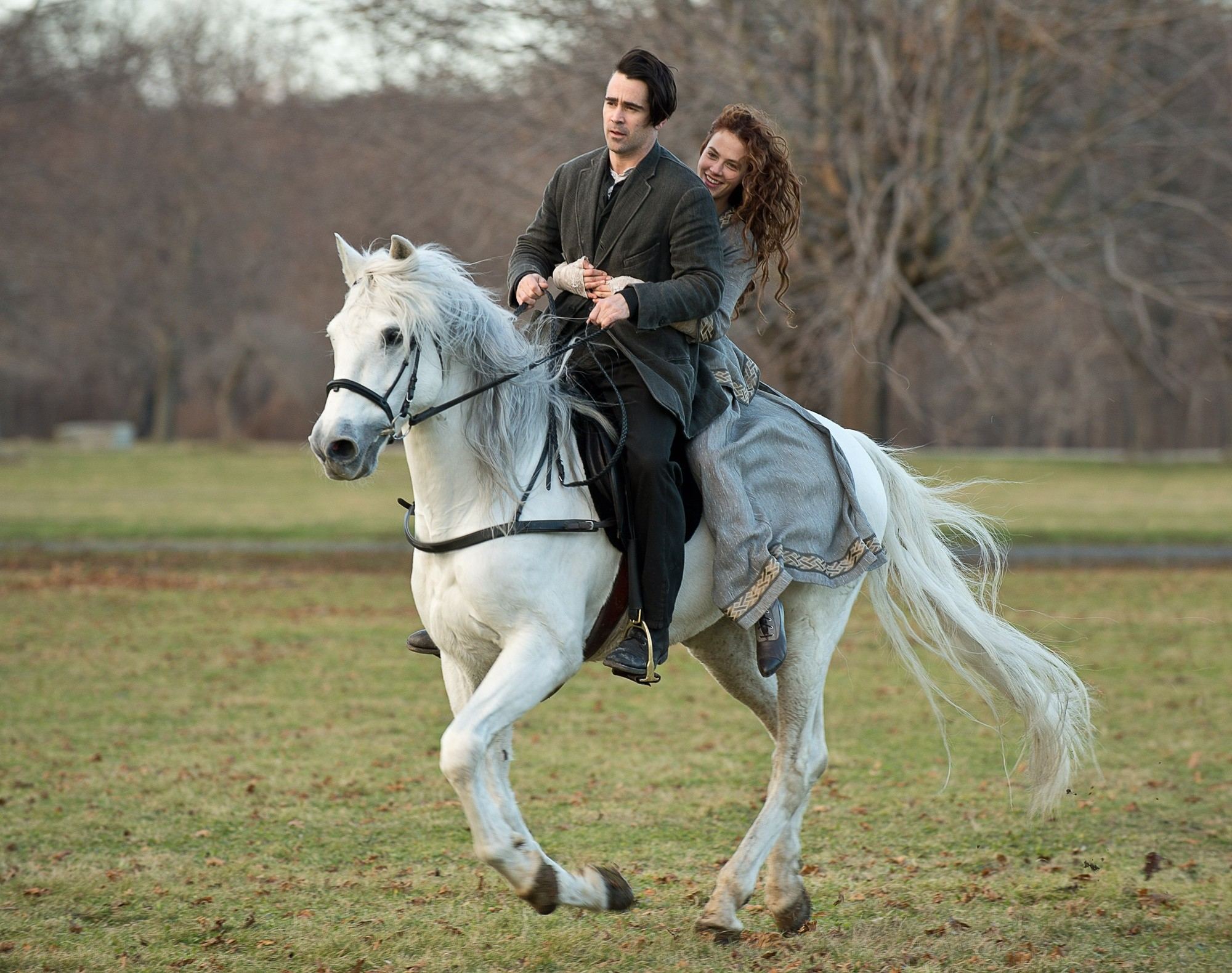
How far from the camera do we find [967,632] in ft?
19.4

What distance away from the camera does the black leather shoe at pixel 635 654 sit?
4789 millimetres

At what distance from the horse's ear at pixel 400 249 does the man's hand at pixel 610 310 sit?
62cm

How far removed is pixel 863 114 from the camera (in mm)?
15469

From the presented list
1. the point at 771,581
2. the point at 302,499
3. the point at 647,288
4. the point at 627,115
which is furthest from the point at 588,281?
the point at 302,499

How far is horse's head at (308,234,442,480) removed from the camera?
411 centimetres

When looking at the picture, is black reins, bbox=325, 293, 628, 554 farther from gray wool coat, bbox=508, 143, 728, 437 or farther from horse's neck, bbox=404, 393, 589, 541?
gray wool coat, bbox=508, 143, 728, 437

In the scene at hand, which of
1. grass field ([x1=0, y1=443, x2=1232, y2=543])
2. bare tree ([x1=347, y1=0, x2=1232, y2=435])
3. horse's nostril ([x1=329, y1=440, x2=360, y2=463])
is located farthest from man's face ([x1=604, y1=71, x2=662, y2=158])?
grass field ([x1=0, y1=443, x2=1232, y2=543])

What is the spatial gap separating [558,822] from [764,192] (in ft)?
10.3

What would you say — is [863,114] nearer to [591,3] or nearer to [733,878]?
[591,3]

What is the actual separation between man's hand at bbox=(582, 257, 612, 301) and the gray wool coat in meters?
0.13

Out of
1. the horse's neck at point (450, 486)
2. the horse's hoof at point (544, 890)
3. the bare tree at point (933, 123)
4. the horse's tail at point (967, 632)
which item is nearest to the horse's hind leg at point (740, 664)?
the horse's tail at point (967, 632)

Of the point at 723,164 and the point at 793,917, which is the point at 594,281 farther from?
the point at 793,917

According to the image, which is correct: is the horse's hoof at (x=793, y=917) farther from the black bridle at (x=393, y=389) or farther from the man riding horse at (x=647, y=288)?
the black bridle at (x=393, y=389)

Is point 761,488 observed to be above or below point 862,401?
below
